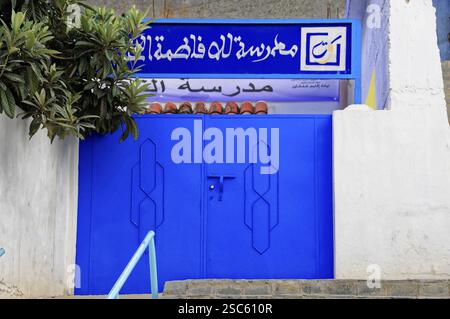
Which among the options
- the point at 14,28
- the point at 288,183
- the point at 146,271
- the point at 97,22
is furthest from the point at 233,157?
the point at 14,28

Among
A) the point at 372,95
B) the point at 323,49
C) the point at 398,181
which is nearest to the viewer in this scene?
the point at 398,181

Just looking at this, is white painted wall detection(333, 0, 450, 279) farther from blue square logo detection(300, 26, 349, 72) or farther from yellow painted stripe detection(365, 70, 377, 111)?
yellow painted stripe detection(365, 70, 377, 111)

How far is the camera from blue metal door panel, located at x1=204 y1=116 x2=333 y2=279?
816cm

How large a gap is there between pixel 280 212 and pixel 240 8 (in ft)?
39.1

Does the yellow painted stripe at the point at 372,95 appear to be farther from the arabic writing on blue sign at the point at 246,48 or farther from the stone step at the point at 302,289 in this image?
the stone step at the point at 302,289

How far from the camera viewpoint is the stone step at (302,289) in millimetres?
6438

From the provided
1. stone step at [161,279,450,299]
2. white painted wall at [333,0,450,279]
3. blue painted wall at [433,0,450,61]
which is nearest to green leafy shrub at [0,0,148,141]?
stone step at [161,279,450,299]

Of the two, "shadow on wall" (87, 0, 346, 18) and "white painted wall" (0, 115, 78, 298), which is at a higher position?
"shadow on wall" (87, 0, 346, 18)

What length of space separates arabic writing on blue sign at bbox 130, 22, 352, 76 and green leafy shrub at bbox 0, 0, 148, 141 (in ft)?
2.78

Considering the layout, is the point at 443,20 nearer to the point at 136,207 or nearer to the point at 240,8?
the point at 136,207

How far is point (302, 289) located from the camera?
22.0 feet

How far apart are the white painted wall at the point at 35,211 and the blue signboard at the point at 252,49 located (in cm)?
137

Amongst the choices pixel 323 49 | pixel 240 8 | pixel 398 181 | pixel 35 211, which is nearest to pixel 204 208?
pixel 35 211

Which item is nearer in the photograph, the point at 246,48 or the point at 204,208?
the point at 204,208
